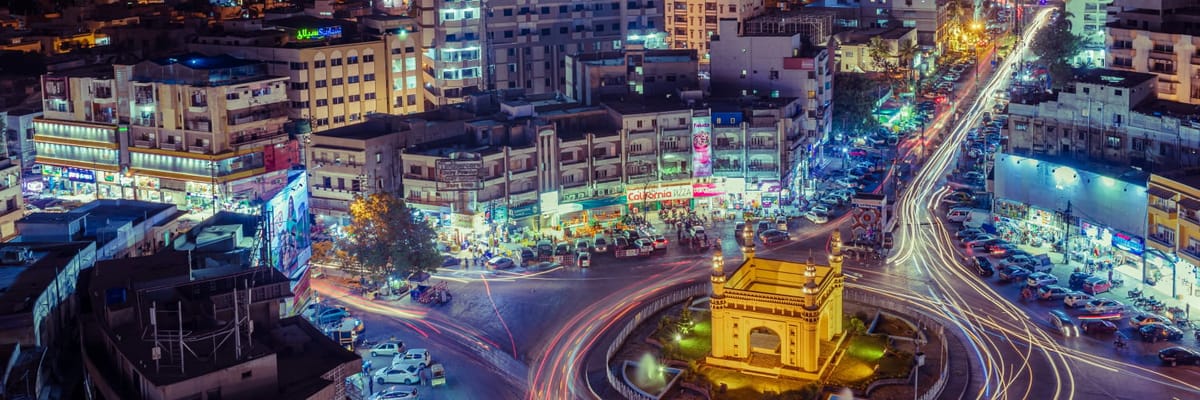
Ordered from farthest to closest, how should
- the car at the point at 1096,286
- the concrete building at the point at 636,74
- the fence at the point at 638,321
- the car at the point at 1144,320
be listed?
the concrete building at the point at 636,74
the car at the point at 1096,286
the car at the point at 1144,320
the fence at the point at 638,321

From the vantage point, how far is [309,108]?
10069cm

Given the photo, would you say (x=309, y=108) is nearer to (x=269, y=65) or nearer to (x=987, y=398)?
(x=269, y=65)

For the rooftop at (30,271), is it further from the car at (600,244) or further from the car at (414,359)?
the car at (600,244)

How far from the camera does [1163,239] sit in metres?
68.9

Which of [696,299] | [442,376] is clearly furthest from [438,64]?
[442,376]

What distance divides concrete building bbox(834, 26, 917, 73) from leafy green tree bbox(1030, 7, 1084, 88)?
11356mm

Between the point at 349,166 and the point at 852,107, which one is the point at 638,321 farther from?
the point at 852,107

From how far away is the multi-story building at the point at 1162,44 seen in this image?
302 feet

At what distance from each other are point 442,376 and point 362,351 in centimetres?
519

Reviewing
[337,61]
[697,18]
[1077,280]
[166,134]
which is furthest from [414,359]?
[697,18]

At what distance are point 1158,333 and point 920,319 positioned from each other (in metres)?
9.78

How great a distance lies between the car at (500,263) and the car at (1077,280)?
2705 cm

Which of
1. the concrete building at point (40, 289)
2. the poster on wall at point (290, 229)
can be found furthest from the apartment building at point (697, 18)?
the concrete building at point (40, 289)

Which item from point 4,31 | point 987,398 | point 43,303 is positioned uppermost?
point 4,31
